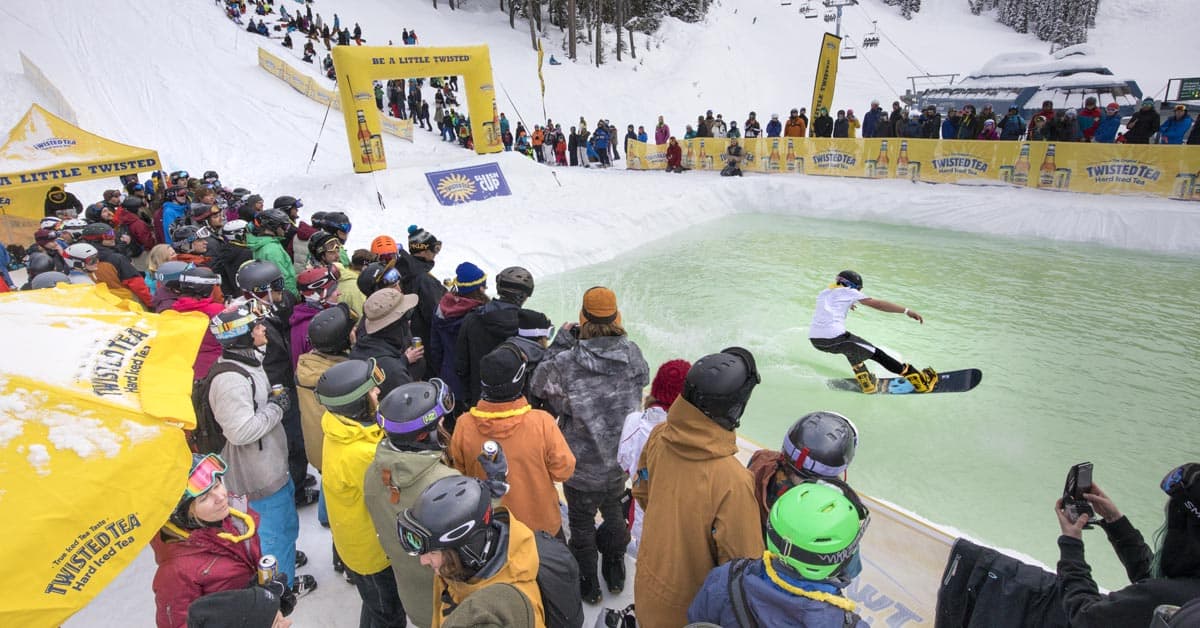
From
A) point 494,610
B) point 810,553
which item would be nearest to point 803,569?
point 810,553

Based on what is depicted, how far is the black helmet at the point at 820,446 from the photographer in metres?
2.14

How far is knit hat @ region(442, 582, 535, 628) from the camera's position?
1.60 meters

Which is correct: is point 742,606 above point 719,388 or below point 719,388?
below

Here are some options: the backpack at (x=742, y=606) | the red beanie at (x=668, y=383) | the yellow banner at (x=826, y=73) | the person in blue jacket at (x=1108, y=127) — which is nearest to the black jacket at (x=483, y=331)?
the red beanie at (x=668, y=383)

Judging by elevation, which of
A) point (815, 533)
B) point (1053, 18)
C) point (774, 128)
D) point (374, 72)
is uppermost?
point (1053, 18)

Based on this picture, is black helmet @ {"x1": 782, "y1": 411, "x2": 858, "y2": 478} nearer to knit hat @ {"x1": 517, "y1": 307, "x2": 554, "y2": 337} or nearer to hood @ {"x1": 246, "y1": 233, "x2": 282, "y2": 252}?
knit hat @ {"x1": 517, "y1": 307, "x2": 554, "y2": 337}

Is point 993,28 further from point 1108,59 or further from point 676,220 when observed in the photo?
point 676,220

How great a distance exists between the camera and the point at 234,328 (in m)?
3.02

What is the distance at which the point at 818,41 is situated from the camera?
1463 inches

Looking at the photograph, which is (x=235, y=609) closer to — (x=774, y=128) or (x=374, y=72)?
(x=374, y=72)

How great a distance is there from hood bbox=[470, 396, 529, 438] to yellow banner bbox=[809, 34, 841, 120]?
16.2 metres

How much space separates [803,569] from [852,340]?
15.3 feet

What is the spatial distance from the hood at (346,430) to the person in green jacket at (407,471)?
18 cm

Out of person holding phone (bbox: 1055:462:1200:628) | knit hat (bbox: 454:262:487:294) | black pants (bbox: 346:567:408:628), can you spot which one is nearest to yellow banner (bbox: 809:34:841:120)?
knit hat (bbox: 454:262:487:294)
